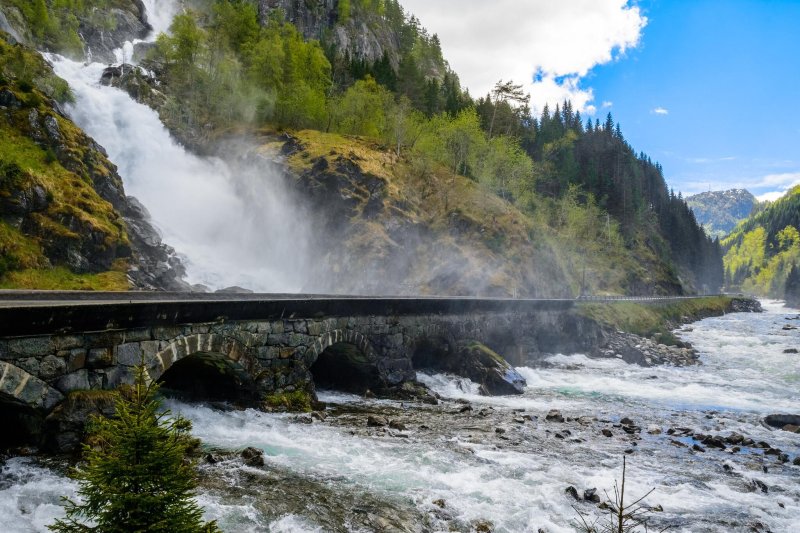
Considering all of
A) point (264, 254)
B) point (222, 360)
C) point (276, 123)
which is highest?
point (276, 123)

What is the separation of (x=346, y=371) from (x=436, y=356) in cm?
620

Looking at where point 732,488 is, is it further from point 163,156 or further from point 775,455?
point 163,156

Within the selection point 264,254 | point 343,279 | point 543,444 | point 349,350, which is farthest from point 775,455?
point 264,254

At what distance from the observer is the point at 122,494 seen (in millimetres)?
4320

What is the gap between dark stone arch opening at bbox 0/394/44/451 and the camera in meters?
9.36

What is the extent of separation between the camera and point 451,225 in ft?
167

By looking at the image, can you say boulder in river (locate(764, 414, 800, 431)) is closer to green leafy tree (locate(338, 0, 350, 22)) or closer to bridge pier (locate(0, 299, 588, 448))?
bridge pier (locate(0, 299, 588, 448))

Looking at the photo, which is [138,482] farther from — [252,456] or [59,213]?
[59,213]

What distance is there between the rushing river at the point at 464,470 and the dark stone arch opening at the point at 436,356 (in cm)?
→ 311

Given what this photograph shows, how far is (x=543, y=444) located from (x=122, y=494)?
12.6m

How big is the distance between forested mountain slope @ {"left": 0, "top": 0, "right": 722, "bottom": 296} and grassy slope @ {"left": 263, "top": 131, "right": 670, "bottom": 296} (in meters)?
0.16

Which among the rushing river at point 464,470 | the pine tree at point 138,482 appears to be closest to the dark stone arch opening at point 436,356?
the rushing river at point 464,470

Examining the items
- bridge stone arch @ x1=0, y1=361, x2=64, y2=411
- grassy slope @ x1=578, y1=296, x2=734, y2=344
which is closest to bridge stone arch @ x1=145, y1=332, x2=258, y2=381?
bridge stone arch @ x1=0, y1=361, x2=64, y2=411

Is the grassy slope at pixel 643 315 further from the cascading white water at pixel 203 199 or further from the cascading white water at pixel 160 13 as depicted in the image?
the cascading white water at pixel 160 13
